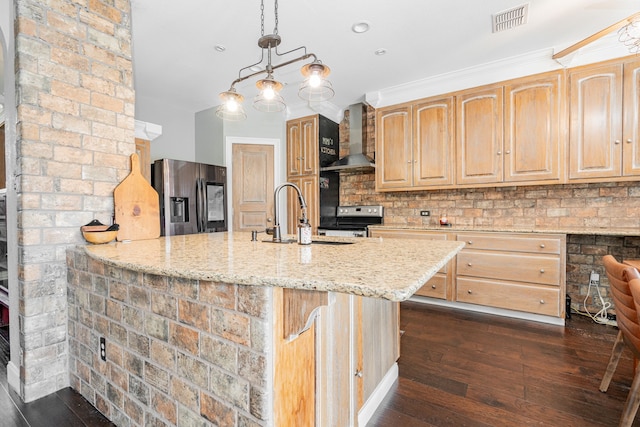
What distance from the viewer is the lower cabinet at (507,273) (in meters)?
2.66

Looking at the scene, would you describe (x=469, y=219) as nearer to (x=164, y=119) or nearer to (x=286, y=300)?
(x=286, y=300)

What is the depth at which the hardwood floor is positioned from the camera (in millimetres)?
1498

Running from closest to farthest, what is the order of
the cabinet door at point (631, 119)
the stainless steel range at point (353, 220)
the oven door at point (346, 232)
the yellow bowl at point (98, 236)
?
the yellow bowl at point (98, 236) < the cabinet door at point (631, 119) < the oven door at point (346, 232) < the stainless steel range at point (353, 220)

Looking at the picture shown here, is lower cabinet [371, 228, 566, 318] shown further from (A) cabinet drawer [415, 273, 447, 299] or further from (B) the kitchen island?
(B) the kitchen island

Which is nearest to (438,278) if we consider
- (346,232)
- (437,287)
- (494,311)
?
(437,287)

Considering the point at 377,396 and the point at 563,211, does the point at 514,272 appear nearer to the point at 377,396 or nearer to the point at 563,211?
the point at 563,211

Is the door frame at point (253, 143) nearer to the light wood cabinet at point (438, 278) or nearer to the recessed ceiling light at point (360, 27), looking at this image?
the light wood cabinet at point (438, 278)

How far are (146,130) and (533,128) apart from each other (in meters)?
4.23

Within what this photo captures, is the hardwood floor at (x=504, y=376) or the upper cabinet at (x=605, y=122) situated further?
the upper cabinet at (x=605, y=122)

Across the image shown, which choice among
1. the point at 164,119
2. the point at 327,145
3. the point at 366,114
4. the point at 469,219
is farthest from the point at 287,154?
the point at 469,219

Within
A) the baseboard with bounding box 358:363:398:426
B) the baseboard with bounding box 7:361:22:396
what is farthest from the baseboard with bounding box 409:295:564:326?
the baseboard with bounding box 7:361:22:396

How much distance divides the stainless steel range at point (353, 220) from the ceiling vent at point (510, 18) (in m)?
2.31

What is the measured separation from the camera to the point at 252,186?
4.30 metres

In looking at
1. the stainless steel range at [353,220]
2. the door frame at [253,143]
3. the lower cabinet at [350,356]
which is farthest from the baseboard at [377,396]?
the door frame at [253,143]
